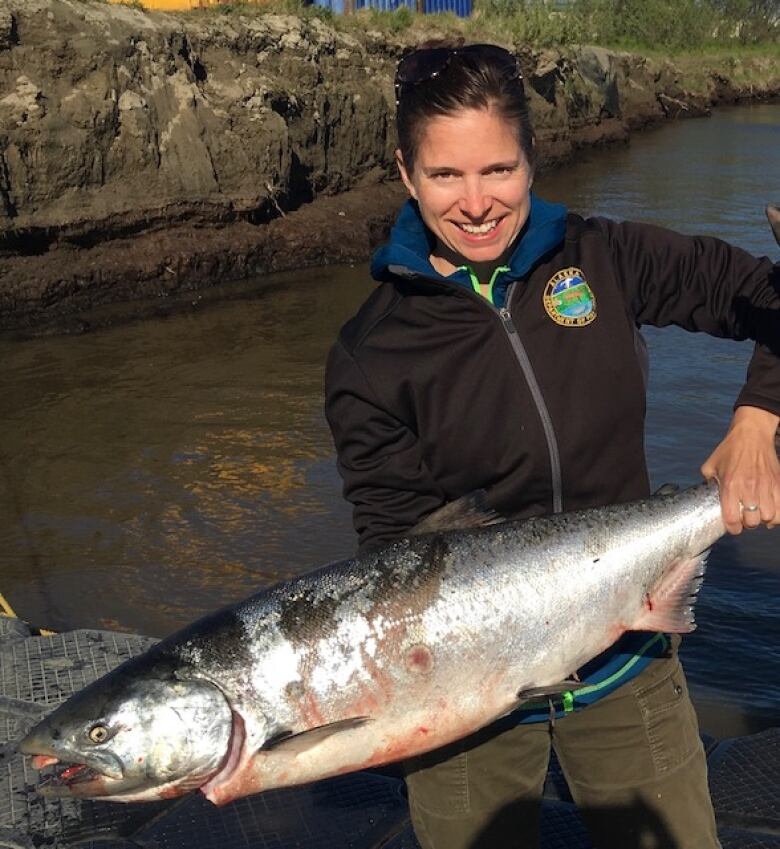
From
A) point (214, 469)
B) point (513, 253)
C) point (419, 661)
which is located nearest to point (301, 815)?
point (419, 661)

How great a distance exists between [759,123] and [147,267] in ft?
100

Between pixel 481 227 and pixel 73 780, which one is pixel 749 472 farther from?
pixel 73 780

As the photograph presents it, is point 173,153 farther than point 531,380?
Yes

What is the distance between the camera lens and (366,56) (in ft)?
62.7

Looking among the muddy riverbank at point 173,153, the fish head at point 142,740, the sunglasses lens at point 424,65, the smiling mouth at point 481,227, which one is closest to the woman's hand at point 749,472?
the smiling mouth at point 481,227

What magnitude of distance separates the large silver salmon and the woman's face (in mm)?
793

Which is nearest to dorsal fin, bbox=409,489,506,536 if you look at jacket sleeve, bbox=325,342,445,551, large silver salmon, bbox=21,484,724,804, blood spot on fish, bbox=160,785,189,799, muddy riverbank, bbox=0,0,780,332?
large silver salmon, bbox=21,484,724,804

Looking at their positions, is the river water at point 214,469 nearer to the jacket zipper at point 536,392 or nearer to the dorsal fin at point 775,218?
the jacket zipper at point 536,392

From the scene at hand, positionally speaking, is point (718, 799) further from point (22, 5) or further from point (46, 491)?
point (22, 5)

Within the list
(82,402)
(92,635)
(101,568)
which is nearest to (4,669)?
(92,635)

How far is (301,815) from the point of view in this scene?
3932 millimetres

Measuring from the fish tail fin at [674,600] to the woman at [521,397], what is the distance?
4.5 inches

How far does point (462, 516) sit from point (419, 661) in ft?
1.28

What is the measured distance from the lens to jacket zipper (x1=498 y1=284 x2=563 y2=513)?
2736 mm
